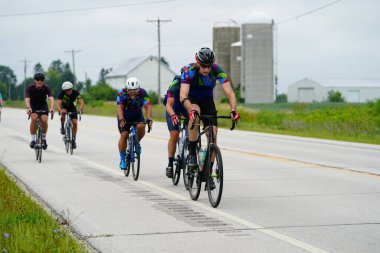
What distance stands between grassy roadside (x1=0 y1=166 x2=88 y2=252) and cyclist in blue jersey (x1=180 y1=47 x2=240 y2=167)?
2311 mm

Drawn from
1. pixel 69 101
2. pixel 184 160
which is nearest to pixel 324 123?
pixel 69 101

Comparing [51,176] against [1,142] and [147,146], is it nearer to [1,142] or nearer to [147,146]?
[147,146]

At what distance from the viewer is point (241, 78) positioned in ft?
258

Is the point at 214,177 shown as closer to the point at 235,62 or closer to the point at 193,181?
the point at 193,181

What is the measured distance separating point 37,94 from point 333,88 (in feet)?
333

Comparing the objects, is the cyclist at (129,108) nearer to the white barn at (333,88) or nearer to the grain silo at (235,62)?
the grain silo at (235,62)

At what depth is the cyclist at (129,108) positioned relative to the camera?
41.8 feet

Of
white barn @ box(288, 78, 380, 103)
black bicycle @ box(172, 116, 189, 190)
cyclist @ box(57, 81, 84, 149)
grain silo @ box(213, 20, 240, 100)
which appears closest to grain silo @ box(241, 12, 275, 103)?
grain silo @ box(213, 20, 240, 100)

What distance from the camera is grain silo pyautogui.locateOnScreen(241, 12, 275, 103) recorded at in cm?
7481

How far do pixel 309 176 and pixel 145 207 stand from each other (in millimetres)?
4358

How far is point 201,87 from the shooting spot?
9.84 meters

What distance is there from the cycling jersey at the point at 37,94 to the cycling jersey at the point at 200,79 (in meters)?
8.01

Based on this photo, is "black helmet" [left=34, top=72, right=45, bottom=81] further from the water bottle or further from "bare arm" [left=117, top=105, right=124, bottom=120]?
the water bottle

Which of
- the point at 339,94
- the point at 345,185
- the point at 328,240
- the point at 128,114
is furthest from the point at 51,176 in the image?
the point at 339,94
